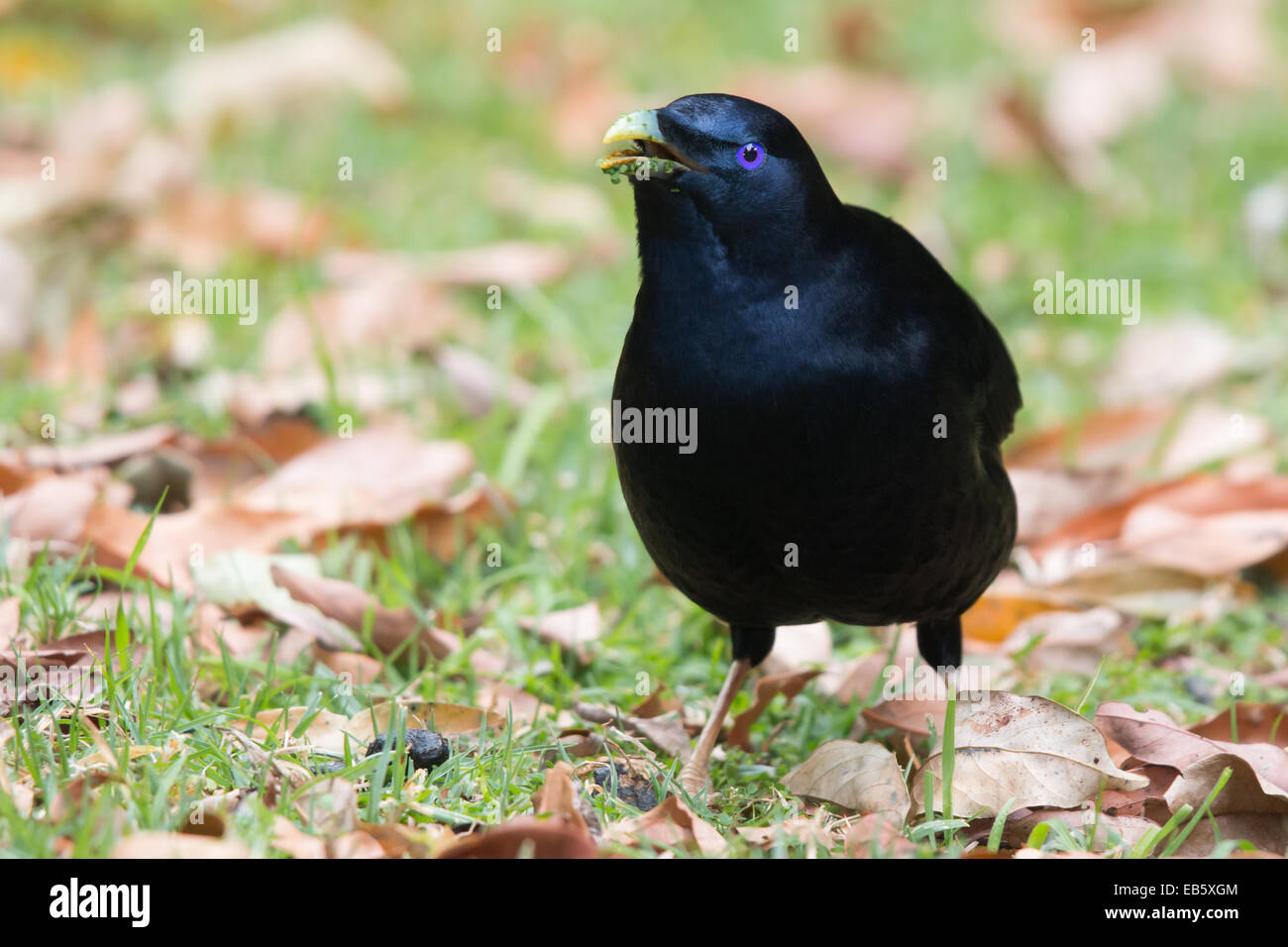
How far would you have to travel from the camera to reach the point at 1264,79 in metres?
8.80

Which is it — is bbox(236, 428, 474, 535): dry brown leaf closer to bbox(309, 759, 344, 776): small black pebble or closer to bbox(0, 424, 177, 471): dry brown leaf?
bbox(0, 424, 177, 471): dry brown leaf

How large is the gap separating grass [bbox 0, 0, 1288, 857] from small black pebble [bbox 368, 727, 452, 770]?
0.14 feet

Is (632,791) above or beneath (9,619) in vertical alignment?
beneath

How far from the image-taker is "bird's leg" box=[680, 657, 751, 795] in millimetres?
3342

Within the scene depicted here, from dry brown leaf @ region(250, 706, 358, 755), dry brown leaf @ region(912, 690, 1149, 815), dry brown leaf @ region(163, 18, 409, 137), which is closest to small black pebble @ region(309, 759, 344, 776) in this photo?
dry brown leaf @ region(250, 706, 358, 755)

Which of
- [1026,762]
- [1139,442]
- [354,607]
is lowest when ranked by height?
[1026,762]

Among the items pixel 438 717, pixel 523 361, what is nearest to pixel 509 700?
pixel 438 717

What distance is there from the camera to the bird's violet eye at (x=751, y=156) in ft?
10.2

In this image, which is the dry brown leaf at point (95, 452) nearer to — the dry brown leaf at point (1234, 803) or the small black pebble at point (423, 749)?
the small black pebble at point (423, 749)

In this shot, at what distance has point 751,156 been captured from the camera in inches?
123

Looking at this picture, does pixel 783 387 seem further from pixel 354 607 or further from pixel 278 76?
pixel 278 76

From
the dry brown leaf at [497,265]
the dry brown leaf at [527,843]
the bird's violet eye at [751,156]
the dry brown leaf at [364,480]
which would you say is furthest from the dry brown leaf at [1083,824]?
the dry brown leaf at [497,265]

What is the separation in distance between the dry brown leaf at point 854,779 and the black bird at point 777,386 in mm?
242

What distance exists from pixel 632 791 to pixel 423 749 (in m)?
0.44
